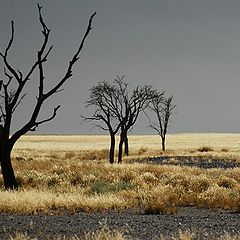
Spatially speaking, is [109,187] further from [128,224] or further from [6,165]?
[128,224]

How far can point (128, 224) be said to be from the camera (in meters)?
12.2

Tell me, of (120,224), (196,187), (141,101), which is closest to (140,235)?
(120,224)

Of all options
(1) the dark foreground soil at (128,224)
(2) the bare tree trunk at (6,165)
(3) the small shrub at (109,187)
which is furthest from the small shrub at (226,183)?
(2) the bare tree trunk at (6,165)

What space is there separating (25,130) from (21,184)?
9.35 ft

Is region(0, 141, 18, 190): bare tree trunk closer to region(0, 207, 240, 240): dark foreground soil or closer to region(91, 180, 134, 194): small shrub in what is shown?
region(91, 180, 134, 194): small shrub

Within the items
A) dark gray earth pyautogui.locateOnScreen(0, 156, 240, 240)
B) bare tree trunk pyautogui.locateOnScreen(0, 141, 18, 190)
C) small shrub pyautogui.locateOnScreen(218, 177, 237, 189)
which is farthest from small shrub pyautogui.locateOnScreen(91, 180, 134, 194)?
dark gray earth pyautogui.locateOnScreen(0, 156, 240, 240)

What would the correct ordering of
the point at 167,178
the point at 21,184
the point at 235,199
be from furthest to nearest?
the point at 167,178
the point at 21,184
the point at 235,199

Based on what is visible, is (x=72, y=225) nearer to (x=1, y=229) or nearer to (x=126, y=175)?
(x=1, y=229)

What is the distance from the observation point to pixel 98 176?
2364 cm

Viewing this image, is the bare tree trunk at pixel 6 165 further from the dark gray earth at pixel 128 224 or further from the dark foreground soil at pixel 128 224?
the dark foreground soil at pixel 128 224

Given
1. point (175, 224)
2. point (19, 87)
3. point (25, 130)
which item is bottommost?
point (175, 224)

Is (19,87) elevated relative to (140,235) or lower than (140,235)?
elevated

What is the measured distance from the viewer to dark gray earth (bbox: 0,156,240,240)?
10969 mm

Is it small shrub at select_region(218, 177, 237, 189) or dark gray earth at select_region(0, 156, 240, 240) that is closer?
dark gray earth at select_region(0, 156, 240, 240)
